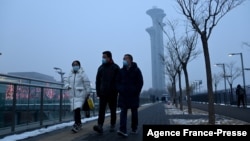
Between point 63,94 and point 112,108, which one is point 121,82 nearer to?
point 112,108

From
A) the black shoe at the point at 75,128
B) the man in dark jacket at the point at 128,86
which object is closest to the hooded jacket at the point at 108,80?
the man in dark jacket at the point at 128,86

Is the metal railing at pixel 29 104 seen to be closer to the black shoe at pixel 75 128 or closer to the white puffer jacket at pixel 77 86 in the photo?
the white puffer jacket at pixel 77 86

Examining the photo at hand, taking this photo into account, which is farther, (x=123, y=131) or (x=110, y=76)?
(x=110, y=76)

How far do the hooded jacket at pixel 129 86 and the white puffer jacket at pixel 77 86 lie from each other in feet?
4.31

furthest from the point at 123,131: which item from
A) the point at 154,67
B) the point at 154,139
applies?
the point at 154,67

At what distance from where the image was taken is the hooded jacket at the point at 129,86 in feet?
26.2

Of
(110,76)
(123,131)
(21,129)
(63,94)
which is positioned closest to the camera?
(123,131)

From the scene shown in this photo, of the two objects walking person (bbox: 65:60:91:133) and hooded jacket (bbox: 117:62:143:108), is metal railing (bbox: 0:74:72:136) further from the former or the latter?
hooded jacket (bbox: 117:62:143:108)

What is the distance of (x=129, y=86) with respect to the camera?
8023 millimetres

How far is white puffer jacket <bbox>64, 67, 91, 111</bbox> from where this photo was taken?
29.5 feet

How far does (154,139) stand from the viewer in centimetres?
367

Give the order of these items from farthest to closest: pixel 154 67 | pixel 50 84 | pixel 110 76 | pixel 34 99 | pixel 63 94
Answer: pixel 154 67
pixel 63 94
pixel 50 84
pixel 34 99
pixel 110 76

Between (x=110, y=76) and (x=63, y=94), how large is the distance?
4.44m

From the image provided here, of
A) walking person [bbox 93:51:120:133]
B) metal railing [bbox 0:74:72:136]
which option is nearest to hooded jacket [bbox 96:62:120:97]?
walking person [bbox 93:51:120:133]
